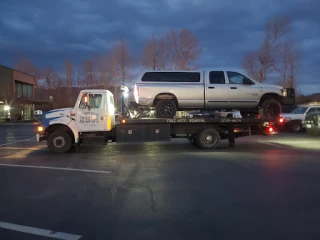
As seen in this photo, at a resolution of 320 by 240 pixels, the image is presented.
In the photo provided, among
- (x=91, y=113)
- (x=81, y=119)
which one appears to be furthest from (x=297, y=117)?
(x=81, y=119)

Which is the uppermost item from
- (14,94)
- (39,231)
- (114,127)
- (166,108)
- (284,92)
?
(14,94)

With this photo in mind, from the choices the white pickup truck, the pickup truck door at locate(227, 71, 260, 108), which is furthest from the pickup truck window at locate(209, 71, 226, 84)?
the pickup truck door at locate(227, 71, 260, 108)

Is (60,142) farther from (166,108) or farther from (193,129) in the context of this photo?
(193,129)

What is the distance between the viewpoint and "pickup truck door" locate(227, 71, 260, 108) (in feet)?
42.7

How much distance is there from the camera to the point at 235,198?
262 inches

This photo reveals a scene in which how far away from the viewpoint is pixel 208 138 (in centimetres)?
1388

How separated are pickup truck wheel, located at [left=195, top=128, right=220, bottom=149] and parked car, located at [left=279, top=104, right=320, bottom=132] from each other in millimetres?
8959

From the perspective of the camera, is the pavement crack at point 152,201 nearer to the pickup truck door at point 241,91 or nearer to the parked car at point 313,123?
the pickup truck door at point 241,91

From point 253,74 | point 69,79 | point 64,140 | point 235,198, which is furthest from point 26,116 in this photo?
point 235,198

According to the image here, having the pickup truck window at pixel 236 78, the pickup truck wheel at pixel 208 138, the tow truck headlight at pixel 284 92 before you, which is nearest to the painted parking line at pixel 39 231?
the pickup truck wheel at pixel 208 138

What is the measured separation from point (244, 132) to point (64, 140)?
23.7 ft

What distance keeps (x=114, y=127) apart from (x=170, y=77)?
293 centimetres

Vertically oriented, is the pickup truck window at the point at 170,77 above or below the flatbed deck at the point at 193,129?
above

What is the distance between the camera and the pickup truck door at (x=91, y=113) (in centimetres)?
1274
